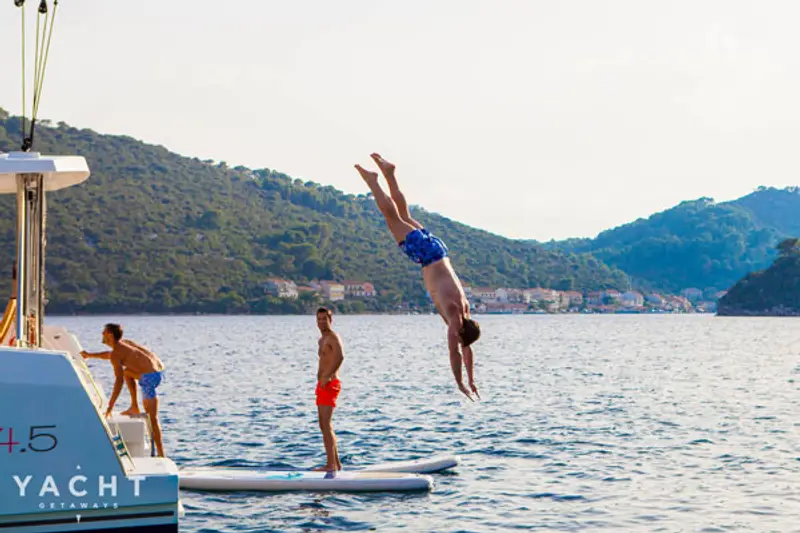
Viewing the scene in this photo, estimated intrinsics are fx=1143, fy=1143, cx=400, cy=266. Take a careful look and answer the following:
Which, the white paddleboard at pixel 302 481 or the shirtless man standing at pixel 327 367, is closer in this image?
the shirtless man standing at pixel 327 367

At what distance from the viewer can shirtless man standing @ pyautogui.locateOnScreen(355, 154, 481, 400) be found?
8.21 m

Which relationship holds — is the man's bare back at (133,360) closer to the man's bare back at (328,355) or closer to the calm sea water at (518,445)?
the calm sea water at (518,445)

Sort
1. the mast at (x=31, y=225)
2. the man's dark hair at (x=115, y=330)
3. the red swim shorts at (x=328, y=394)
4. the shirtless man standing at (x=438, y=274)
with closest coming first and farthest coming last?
the shirtless man standing at (x=438, y=274), the mast at (x=31, y=225), the man's dark hair at (x=115, y=330), the red swim shorts at (x=328, y=394)

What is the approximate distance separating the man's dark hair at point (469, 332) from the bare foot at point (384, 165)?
139 centimetres

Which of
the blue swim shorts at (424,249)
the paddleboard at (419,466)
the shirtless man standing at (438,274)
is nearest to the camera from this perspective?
the shirtless man standing at (438,274)

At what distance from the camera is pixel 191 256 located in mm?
168250

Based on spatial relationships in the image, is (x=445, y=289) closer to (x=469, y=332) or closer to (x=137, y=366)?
(x=469, y=332)

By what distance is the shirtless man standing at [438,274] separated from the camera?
26.9 feet

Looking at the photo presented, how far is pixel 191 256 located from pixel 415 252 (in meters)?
163

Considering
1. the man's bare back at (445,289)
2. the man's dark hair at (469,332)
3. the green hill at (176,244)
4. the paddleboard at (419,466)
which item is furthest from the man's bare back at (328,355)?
the green hill at (176,244)

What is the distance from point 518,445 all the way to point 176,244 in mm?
152971

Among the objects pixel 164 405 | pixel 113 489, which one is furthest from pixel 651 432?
pixel 113 489

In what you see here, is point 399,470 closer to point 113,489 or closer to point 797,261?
point 113,489

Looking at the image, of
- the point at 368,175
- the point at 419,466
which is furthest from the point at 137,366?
the point at 368,175
